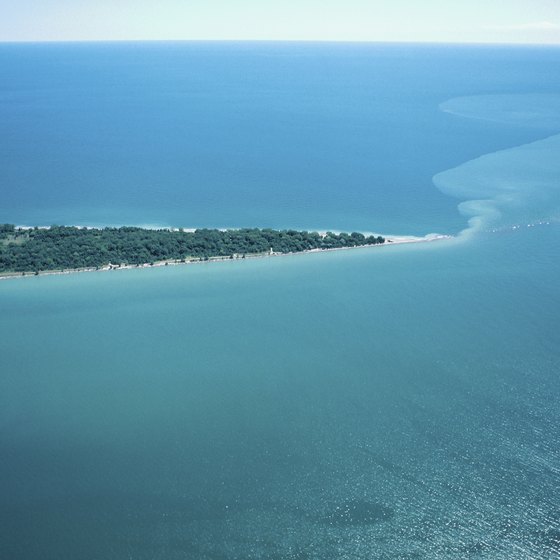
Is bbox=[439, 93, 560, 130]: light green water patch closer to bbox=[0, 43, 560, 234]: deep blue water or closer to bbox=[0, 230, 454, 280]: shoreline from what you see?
bbox=[0, 43, 560, 234]: deep blue water

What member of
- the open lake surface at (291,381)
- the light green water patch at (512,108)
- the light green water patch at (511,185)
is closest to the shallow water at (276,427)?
the open lake surface at (291,381)

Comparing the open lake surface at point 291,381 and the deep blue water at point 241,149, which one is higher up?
the deep blue water at point 241,149

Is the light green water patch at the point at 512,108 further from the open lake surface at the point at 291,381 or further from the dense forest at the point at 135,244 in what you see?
the dense forest at the point at 135,244

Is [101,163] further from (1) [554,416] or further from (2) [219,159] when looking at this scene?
(1) [554,416]

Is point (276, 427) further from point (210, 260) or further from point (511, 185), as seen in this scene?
point (511, 185)

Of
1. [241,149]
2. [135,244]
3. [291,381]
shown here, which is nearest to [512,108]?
[241,149]

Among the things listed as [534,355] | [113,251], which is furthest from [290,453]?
[113,251]
